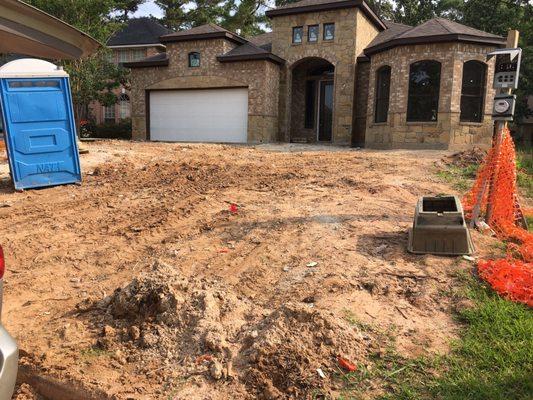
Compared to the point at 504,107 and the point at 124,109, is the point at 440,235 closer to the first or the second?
the point at 504,107

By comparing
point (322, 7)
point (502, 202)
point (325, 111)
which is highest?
point (322, 7)

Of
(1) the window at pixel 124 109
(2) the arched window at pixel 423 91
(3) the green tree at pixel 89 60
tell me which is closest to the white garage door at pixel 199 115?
(3) the green tree at pixel 89 60

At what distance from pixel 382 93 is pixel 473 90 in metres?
3.14

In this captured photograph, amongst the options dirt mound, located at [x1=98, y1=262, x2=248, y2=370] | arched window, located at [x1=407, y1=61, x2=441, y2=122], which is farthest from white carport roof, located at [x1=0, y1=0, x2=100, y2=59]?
arched window, located at [x1=407, y1=61, x2=441, y2=122]

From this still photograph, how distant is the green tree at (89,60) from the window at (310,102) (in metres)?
9.05

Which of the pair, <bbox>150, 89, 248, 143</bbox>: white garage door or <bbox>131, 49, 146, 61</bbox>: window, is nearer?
<bbox>150, 89, 248, 143</bbox>: white garage door

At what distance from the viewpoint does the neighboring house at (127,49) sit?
98.0ft

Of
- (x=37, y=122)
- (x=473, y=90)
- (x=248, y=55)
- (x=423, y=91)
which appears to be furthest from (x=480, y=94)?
(x=37, y=122)

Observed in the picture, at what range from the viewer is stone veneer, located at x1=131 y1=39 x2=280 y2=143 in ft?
62.4

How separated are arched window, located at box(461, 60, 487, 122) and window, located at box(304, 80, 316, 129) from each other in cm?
692

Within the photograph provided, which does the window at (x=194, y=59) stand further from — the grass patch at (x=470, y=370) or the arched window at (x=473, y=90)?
the grass patch at (x=470, y=370)

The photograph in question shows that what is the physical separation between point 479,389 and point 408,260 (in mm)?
1878

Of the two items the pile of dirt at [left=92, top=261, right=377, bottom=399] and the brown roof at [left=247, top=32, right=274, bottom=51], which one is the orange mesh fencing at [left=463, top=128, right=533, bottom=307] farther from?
the brown roof at [left=247, top=32, right=274, bottom=51]

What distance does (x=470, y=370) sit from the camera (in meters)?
3.04
